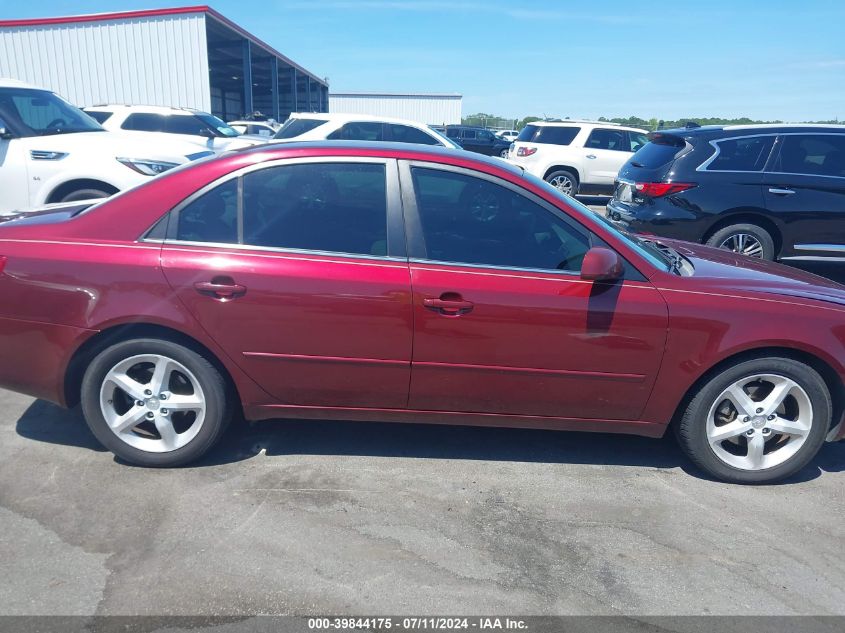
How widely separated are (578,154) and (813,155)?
7.80 meters

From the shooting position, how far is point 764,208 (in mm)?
7012

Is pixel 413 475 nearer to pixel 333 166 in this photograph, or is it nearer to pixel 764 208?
pixel 333 166

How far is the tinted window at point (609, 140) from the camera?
1498 cm

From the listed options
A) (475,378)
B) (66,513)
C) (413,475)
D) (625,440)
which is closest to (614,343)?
(475,378)

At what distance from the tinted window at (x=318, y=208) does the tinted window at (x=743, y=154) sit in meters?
5.25

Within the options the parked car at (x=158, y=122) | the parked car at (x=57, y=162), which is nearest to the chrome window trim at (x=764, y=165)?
the parked car at (x=57, y=162)

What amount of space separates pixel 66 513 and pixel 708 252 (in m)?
3.90

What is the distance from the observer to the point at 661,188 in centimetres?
720

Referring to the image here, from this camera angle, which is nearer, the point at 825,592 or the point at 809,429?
the point at 825,592

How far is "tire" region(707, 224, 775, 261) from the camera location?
23.2 feet

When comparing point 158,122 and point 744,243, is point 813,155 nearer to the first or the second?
point 744,243

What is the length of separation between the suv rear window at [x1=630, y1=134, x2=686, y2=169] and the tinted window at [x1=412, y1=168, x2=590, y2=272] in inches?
187

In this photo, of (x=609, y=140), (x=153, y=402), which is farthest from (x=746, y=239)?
(x=609, y=140)

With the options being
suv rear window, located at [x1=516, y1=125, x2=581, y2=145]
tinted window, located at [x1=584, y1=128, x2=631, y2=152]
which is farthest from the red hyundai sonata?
tinted window, located at [x1=584, y1=128, x2=631, y2=152]
